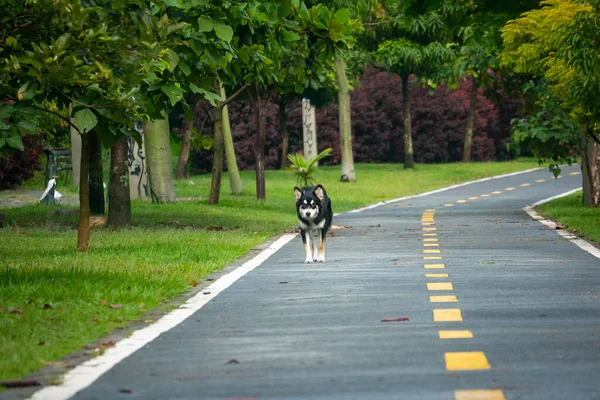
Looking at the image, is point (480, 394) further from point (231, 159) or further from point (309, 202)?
point (231, 159)

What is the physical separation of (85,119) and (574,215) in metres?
17.9

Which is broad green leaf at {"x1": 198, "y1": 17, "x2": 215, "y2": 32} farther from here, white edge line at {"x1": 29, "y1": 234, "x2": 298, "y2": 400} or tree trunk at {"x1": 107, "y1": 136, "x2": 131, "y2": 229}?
tree trunk at {"x1": 107, "y1": 136, "x2": 131, "y2": 229}

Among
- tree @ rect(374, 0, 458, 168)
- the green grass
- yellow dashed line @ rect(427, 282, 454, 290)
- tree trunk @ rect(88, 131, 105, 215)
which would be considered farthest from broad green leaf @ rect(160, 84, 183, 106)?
tree @ rect(374, 0, 458, 168)

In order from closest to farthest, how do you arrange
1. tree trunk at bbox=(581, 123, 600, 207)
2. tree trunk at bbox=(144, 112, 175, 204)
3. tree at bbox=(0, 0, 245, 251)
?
tree at bbox=(0, 0, 245, 251) → tree trunk at bbox=(581, 123, 600, 207) → tree trunk at bbox=(144, 112, 175, 204)

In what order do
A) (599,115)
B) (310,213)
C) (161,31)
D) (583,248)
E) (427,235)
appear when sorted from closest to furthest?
1. (161,31)
2. (310,213)
3. (583,248)
4. (427,235)
5. (599,115)

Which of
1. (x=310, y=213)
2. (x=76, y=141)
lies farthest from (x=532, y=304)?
(x=76, y=141)

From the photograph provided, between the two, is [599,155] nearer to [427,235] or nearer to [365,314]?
[427,235]

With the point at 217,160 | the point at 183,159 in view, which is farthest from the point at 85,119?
the point at 183,159

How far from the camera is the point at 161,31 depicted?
43.3ft

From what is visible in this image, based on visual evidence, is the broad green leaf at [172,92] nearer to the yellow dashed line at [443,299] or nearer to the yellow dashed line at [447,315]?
the yellow dashed line at [443,299]

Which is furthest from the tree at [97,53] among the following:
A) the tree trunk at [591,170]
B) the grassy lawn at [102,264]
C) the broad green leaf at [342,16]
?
the tree trunk at [591,170]

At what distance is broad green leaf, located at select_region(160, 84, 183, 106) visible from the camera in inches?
592

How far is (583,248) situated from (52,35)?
9.43m

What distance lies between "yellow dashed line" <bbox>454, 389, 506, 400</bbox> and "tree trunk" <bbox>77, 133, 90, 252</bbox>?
1136cm
